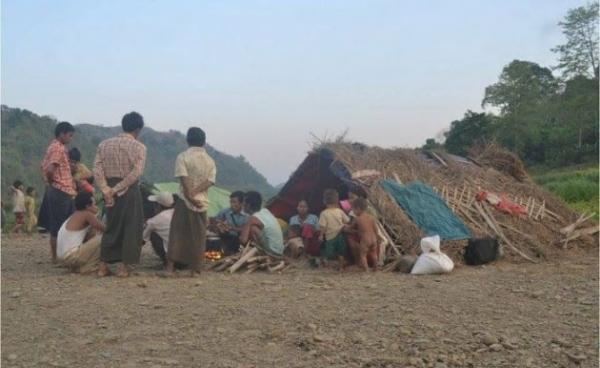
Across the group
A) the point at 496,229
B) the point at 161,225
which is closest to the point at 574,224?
the point at 496,229

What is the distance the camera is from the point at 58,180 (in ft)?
22.5

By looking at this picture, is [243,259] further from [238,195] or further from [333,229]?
[238,195]

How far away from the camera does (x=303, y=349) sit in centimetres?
378

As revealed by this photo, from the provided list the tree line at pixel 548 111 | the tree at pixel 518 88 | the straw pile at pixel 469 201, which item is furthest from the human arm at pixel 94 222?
the tree at pixel 518 88

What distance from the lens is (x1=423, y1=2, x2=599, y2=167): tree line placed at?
31109 mm

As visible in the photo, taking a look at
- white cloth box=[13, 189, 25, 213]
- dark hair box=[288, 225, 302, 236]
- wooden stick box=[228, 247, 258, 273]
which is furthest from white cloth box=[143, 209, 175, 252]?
white cloth box=[13, 189, 25, 213]

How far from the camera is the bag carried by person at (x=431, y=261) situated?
680cm

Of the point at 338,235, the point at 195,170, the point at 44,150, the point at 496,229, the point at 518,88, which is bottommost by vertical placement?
the point at 338,235

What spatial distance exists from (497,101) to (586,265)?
3148cm

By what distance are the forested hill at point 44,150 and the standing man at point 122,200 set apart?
1236 centimetres

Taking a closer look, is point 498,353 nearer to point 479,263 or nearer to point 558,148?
point 479,263

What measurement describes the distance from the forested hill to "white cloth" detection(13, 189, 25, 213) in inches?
175

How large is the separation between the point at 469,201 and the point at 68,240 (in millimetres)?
5567

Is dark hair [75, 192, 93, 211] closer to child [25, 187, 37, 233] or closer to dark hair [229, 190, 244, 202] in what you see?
dark hair [229, 190, 244, 202]
